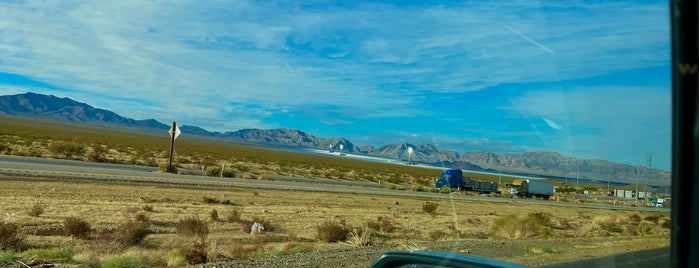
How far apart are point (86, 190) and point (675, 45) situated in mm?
29620

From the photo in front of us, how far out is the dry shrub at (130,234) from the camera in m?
16.1

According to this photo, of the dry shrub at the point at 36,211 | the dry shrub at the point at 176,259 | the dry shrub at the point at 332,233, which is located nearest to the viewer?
the dry shrub at the point at 176,259

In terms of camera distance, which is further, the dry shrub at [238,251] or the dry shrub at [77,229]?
the dry shrub at [77,229]

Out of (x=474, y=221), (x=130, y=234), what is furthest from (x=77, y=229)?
(x=474, y=221)

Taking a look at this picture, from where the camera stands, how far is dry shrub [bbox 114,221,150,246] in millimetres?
16094

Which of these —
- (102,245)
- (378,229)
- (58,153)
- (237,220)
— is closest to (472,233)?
(378,229)

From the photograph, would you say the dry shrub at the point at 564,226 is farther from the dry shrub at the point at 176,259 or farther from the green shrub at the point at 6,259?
the green shrub at the point at 6,259

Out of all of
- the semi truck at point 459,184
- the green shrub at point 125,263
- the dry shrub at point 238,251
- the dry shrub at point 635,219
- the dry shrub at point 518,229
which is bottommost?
the dry shrub at point 238,251

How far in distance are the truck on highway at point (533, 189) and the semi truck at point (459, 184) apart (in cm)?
382

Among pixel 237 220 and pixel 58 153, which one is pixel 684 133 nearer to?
pixel 237 220

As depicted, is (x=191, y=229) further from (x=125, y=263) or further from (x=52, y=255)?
(x=52, y=255)

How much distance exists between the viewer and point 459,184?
74062 millimetres

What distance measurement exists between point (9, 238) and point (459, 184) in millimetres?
63733

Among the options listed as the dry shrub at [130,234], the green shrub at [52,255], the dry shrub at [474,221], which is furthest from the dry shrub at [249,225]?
the dry shrub at [474,221]
